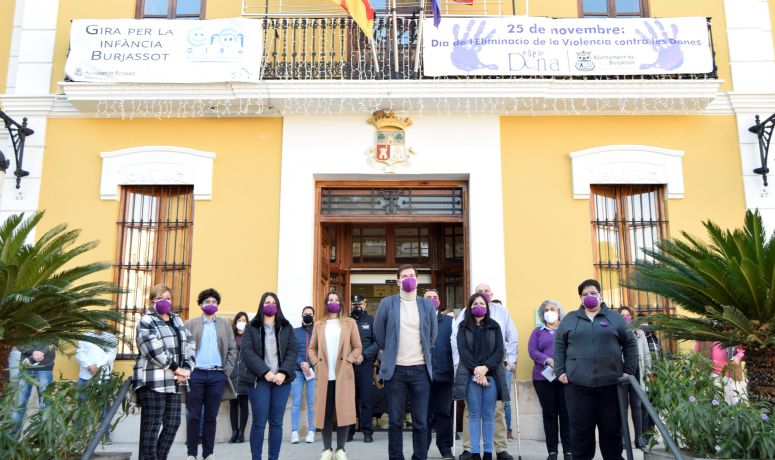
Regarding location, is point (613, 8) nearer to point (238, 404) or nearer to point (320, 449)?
point (320, 449)

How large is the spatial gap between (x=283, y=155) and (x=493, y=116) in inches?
125

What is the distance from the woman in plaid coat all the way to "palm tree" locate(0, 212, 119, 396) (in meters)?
0.52

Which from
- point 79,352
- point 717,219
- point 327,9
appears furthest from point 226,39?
point 717,219

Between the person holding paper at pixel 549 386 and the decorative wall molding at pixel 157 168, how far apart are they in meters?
5.10

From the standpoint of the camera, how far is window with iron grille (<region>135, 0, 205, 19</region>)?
10.7 meters

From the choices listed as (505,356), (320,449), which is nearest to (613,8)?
(505,356)

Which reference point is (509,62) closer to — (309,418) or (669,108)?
(669,108)

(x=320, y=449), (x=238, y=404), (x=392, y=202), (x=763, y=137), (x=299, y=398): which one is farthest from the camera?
(x=392, y=202)

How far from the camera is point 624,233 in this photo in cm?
1001

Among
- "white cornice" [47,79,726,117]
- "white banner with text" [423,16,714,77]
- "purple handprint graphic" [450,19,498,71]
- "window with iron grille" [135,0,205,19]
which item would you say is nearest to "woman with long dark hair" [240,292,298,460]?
"white cornice" [47,79,726,117]

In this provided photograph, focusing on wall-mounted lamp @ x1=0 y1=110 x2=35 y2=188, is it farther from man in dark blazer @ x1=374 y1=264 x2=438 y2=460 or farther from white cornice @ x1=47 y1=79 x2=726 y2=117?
man in dark blazer @ x1=374 y1=264 x2=438 y2=460

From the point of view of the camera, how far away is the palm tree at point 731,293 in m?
5.93

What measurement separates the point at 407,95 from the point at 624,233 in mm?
3774

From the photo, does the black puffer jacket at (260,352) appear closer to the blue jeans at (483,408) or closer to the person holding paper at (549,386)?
the blue jeans at (483,408)
